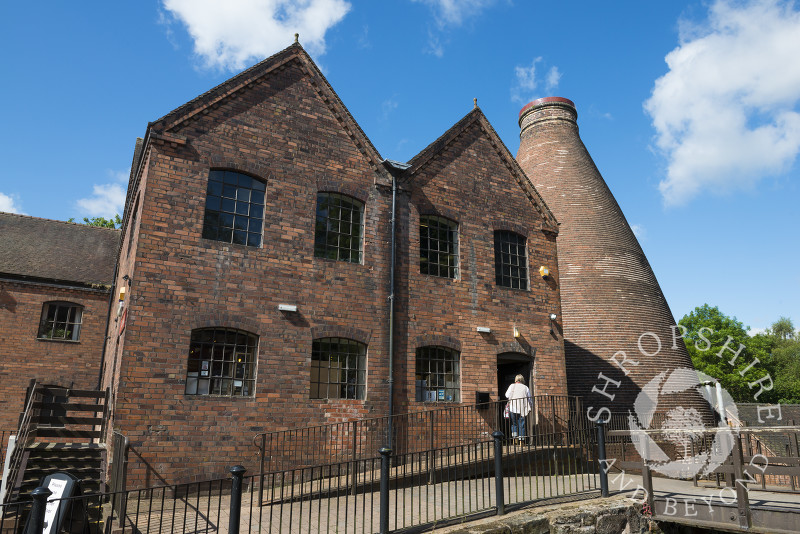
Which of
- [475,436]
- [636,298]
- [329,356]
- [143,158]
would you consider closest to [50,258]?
[143,158]

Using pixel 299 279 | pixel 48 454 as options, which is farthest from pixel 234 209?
pixel 48 454

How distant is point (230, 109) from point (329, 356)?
5584mm

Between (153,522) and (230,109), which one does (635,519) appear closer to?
(153,522)

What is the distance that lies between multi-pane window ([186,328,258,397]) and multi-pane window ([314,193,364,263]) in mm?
2547

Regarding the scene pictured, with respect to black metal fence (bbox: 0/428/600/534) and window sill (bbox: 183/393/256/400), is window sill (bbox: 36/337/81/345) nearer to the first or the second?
black metal fence (bbox: 0/428/600/534)

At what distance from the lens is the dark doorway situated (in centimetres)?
1358

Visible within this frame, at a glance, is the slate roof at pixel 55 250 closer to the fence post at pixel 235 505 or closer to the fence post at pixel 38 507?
the fence post at pixel 38 507

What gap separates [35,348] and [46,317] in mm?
1027

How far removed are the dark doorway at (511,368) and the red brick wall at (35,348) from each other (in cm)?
1258

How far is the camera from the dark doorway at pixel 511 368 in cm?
1358

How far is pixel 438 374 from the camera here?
40.8 feet

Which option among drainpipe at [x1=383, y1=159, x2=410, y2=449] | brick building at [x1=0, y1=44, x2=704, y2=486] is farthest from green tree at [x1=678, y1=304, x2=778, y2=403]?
drainpipe at [x1=383, y1=159, x2=410, y2=449]

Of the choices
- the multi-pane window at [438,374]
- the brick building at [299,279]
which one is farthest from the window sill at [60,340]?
the multi-pane window at [438,374]

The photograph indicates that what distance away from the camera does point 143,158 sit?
38.6 ft
